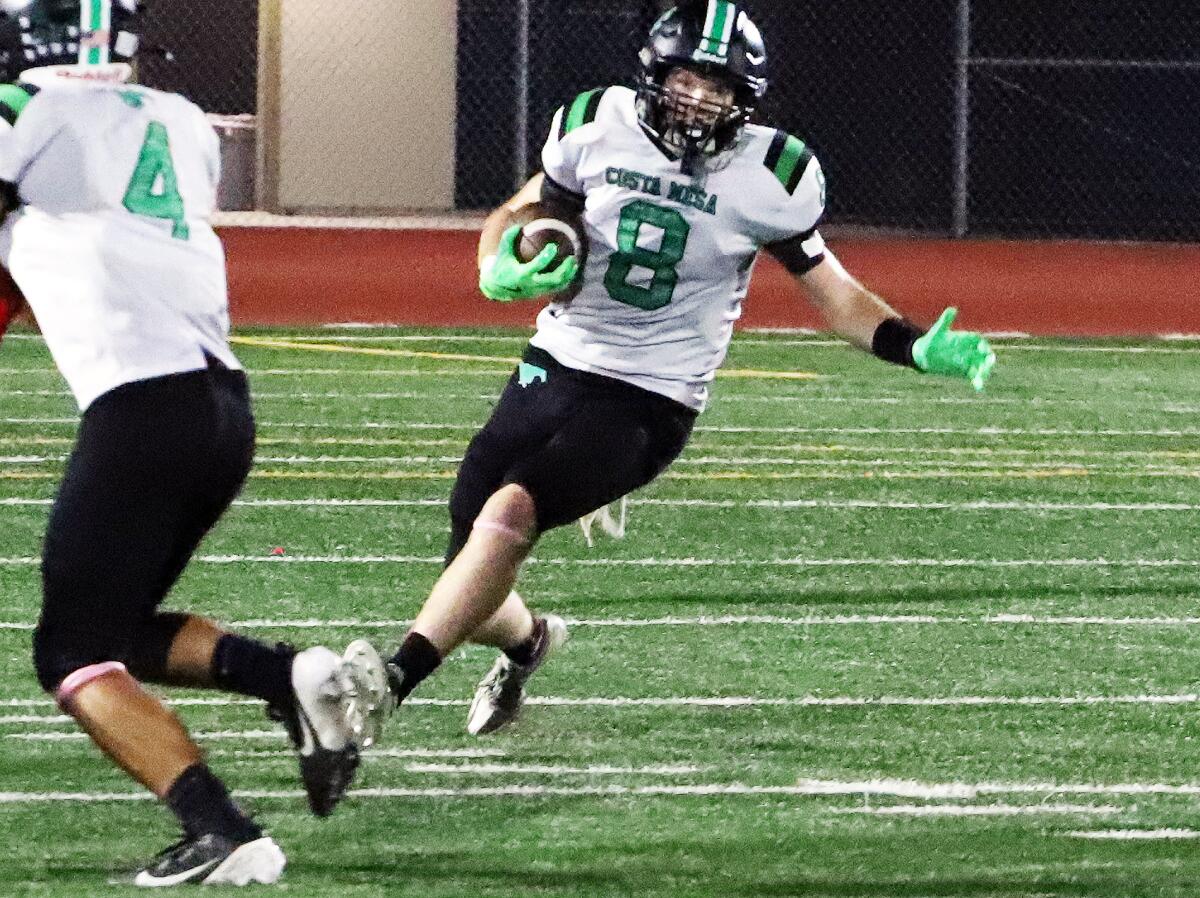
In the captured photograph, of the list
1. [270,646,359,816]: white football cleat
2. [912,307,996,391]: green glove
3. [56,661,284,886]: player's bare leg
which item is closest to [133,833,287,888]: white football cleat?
[56,661,284,886]: player's bare leg

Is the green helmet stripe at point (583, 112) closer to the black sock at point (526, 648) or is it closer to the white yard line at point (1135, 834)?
the black sock at point (526, 648)

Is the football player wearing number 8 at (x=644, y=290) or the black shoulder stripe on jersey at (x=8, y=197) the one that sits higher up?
the black shoulder stripe on jersey at (x=8, y=197)

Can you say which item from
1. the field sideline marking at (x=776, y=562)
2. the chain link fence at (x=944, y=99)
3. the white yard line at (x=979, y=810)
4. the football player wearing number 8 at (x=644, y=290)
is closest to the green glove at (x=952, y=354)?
the football player wearing number 8 at (x=644, y=290)

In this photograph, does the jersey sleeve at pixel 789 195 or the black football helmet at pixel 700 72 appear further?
the jersey sleeve at pixel 789 195

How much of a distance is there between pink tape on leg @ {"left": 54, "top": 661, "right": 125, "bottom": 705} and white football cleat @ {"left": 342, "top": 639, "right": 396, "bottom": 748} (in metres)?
0.46

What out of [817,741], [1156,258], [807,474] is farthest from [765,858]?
[1156,258]

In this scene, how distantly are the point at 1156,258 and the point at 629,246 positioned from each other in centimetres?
1315

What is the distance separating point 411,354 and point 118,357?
8444 mm

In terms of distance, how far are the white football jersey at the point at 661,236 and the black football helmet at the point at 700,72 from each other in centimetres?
5

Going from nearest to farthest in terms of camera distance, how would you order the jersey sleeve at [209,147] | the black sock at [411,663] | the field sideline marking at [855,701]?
the jersey sleeve at [209,147] < the black sock at [411,663] < the field sideline marking at [855,701]

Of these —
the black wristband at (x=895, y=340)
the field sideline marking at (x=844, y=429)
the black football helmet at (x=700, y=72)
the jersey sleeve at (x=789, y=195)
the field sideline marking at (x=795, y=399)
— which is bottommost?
the field sideline marking at (x=795, y=399)

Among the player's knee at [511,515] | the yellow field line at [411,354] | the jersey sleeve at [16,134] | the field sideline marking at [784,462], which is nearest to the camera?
the jersey sleeve at [16,134]

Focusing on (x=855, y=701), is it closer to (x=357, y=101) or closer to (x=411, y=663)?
(x=411, y=663)

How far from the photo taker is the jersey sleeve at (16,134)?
13.2 ft
